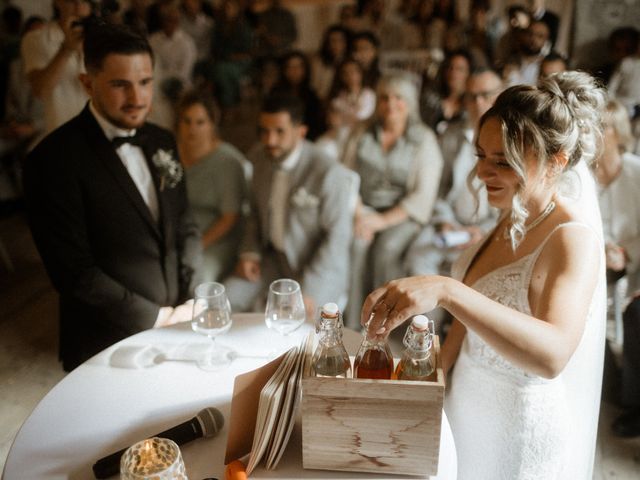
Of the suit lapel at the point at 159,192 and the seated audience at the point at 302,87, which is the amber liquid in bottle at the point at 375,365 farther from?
the seated audience at the point at 302,87

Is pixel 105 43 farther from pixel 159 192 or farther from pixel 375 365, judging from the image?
pixel 375 365

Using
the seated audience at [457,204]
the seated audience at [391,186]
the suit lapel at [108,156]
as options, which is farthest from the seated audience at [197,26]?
the suit lapel at [108,156]

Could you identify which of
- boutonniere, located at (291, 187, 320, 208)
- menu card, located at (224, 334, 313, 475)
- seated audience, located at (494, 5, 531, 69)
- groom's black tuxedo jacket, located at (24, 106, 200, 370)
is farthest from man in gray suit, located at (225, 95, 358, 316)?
seated audience, located at (494, 5, 531, 69)

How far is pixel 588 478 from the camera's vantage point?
1.60 m

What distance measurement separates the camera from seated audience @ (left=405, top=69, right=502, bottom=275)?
9.28 ft

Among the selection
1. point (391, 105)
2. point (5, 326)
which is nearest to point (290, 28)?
point (391, 105)

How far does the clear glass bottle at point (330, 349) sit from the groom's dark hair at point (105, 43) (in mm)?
1252

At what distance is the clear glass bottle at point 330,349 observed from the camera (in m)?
1.01

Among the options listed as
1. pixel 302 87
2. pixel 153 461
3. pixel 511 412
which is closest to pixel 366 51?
pixel 302 87

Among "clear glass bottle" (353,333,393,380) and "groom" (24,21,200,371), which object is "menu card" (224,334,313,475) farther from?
"groom" (24,21,200,371)

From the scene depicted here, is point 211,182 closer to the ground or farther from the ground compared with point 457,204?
farther from the ground

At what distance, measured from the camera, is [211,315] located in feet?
4.81

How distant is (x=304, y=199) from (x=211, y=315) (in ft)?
4.03

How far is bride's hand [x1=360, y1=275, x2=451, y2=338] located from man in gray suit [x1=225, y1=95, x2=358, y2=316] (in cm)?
158
